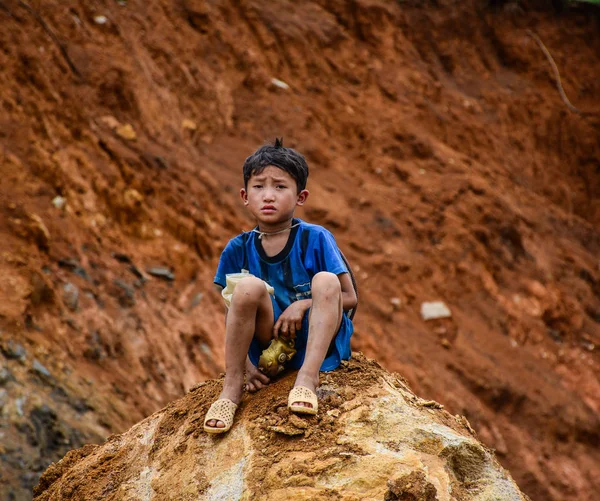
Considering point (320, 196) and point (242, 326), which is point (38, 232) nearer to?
point (242, 326)

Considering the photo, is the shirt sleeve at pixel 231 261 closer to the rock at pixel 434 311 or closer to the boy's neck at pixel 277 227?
the boy's neck at pixel 277 227

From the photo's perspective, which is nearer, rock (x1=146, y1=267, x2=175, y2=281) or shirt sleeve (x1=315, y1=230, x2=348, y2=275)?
shirt sleeve (x1=315, y1=230, x2=348, y2=275)

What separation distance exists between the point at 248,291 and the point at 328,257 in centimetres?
43

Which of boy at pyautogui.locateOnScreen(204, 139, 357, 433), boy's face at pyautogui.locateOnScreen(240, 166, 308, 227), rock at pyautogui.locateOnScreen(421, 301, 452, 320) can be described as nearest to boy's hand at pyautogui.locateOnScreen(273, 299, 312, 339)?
boy at pyautogui.locateOnScreen(204, 139, 357, 433)

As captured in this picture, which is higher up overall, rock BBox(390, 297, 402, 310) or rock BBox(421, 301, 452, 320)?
rock BBox(390, 297, 402, 310)

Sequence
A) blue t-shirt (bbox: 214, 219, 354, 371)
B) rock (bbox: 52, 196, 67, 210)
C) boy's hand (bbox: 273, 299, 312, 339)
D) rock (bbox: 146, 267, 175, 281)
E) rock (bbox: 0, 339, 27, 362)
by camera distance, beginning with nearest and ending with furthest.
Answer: boy's hand (bbox: 273, 299, 312, 339), blue t-shirt (bbox: 214, 219, 354, 371), rock (bbox: 0, 339, 27, 362), rock (bbox: 52, 196, 67, 210), rock (bbox: 146, 267, 175, 281)

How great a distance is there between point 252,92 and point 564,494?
6490 mm

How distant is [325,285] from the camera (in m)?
3.10

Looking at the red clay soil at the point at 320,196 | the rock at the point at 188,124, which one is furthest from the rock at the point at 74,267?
the rock at the point at 188,124

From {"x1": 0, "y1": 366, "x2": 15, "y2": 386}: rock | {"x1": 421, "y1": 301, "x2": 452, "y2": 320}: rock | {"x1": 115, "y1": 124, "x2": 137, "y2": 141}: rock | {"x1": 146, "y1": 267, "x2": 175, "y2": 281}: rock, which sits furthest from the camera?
{"x1": 421, "y1": 301, "x2": 452, "y2": 320}: rock

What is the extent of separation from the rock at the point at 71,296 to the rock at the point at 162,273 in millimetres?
1108

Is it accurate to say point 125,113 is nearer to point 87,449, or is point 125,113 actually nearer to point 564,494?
point 87,449

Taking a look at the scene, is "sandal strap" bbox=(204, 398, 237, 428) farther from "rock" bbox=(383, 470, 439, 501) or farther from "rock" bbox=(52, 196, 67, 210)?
"rock" bbox=(52, 196, 67, 210)

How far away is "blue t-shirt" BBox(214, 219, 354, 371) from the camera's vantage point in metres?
3.32
